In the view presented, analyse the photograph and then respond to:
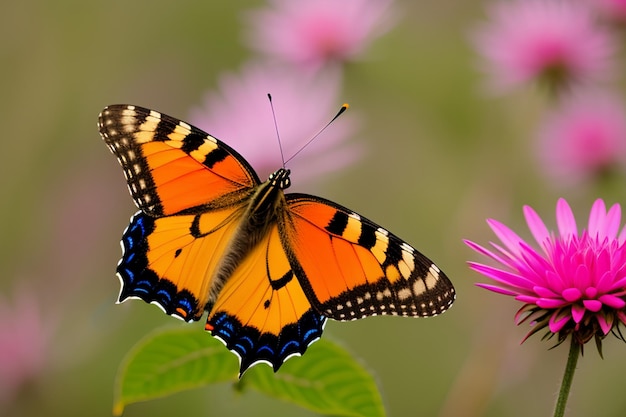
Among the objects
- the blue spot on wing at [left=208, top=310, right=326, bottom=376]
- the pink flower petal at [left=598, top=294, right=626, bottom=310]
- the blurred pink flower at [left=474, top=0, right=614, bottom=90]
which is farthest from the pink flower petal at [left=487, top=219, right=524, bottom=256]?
the blurred pink flower at [left=474, top=0, right=614, bottom=90]

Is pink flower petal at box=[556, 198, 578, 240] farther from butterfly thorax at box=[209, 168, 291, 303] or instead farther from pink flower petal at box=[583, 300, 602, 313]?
butterfly thorax at box=[209, 168, 291, 303]

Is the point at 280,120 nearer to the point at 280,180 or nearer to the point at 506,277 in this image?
the point at 280,180

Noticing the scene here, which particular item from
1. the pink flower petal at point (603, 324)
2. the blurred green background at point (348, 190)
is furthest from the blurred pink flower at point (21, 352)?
the pink flower petal at point (603, 324)

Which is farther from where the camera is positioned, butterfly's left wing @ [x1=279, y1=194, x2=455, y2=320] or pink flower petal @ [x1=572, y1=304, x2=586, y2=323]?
butterfly's left wing @ [x1=279, y1=194, x2=455, y2=320]

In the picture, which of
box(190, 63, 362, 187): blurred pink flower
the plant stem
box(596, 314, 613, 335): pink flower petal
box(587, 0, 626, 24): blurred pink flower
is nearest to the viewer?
the plant stem

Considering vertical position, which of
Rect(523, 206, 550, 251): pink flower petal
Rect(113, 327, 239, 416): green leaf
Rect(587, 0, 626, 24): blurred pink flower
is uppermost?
Rect(587, 0, 626, 24): blurred pink flower

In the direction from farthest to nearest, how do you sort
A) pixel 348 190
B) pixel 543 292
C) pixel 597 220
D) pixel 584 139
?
pixel 348 190 < pixel 584 139 < pixel 597 220 < pixel 543 292

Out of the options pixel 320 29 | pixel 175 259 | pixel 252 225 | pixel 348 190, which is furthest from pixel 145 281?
pixel 348 190
